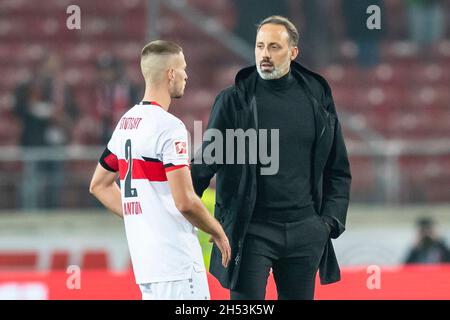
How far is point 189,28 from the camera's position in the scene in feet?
50.3

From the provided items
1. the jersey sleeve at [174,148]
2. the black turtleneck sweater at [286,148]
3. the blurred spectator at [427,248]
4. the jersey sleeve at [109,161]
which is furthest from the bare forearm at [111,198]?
the blurred spectator at [427,248]

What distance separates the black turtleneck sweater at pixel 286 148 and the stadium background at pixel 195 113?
2.61 meters

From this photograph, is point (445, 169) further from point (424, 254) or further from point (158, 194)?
point (158, 194)

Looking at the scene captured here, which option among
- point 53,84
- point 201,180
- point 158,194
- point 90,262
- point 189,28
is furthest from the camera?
point 189,28

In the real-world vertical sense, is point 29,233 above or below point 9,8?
below

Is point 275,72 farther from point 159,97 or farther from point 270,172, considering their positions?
point 159,97

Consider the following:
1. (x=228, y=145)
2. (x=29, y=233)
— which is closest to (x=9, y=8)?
(x=29, y=233)

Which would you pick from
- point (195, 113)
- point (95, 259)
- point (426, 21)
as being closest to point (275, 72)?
point (95, 259)

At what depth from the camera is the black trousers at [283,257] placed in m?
5.61

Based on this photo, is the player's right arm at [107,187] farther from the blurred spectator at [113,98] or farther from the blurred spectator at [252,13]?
the blurred spectator at [252,13]

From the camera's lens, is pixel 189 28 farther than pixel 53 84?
Yes

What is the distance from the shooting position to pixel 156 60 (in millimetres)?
5301

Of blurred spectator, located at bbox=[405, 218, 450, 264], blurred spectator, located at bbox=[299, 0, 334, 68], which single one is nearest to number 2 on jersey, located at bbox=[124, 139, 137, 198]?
blurred spectator, located at bbox=[405, 218, 450, 264]

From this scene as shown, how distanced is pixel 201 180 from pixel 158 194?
0.45 metres
